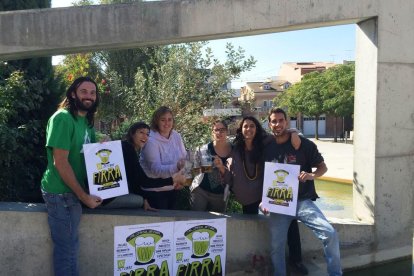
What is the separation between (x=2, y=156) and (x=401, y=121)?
470 centimetres

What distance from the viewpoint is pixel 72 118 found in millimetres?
3689

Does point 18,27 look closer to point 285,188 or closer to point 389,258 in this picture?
point 285,188

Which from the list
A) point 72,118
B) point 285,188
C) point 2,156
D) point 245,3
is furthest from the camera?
point 245,3

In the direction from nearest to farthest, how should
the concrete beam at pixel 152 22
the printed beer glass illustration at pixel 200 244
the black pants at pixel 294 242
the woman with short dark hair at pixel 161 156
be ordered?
the printed beer glass illustration at pixel 200 244 → the woman with short dark hair at pixel 161 156 → the black pants at pixel 294 242 → the concrete beam at pixel 152 22

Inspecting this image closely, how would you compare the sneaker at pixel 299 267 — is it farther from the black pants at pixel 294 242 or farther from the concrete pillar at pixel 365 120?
the concrete pillar at pixel 365 120

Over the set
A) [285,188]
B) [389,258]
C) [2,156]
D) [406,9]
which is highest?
[406,9]

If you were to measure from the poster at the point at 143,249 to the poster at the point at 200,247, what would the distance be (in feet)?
0.31

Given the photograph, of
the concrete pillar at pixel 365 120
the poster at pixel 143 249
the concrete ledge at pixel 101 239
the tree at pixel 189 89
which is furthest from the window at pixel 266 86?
the poster at pixel 143 249

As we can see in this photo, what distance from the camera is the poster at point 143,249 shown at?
434cm

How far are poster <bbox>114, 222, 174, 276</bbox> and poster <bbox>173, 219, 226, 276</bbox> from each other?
10 cm

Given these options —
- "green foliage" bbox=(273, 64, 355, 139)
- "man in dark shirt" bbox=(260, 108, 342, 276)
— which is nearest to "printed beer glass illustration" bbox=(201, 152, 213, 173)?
"man in dark shirt" bbox=(260, 108, 342, 276)

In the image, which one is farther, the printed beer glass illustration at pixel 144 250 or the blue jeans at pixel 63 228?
the printed beer glass illustration at pixel 144 250

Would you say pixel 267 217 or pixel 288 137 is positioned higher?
pixel 288 137

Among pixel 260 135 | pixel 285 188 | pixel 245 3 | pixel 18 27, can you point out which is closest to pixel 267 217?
pixel 285 188
